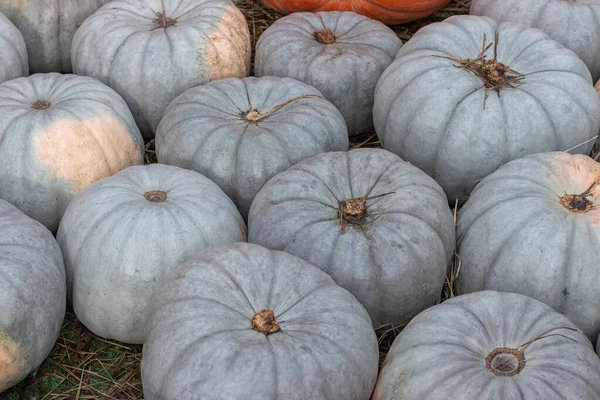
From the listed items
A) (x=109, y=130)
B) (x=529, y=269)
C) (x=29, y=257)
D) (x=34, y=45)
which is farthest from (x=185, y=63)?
(x=529, y=269)

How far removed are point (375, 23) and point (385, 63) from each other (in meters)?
0.44

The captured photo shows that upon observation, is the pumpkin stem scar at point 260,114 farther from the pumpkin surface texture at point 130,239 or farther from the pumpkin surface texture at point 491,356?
the pumpkin surface texture at point 491,356

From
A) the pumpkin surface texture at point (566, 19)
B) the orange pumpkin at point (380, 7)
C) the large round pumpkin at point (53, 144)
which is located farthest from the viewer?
the orange pumpkin at point (380, 7)

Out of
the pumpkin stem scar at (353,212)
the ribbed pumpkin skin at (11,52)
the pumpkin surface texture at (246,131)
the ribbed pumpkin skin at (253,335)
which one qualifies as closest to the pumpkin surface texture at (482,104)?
the pumpkin surface texture at (246,131)

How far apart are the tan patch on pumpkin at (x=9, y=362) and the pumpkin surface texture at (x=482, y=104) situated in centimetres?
223

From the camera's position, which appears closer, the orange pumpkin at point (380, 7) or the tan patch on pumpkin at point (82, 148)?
the tan patch on pumpkin at point (82, 148)

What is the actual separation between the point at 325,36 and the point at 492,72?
1.22 m

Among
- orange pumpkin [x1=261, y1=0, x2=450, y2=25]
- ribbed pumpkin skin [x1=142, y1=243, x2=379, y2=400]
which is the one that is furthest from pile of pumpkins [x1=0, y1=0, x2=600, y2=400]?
orange pumpkin [x1=261, y1=0, x2=450, y2=25]

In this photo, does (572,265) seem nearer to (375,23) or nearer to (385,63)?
(385,63)

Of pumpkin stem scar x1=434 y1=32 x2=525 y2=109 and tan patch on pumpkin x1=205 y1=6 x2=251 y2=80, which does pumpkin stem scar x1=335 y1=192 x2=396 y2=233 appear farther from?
tan patch on pumpkin x1=205 y1=6 x2=251 y2=80

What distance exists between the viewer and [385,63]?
493cm

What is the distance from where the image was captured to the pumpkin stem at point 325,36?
16.4 ft

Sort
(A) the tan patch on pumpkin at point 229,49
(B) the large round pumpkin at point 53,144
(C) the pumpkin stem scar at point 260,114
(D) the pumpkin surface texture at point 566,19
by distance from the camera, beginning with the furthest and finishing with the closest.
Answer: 1. (D) the pumpkin surface texture at point 566,19
2. (A) the tan patch on pumpkin at point 229,49
3. (C) the pumpkin stem scar at point 260,114
4. (B) the large round pumpkin at point 53,144

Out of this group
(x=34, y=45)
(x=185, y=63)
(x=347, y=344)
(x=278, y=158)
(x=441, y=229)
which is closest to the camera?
(x=347, y=344)
